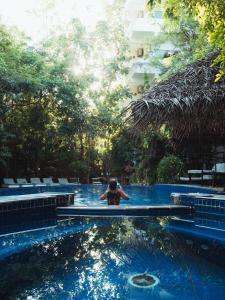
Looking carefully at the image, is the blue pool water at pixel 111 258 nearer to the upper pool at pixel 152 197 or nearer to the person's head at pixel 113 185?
the person's head at pixel 113 185

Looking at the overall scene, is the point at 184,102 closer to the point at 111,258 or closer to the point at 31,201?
the point at 31,201

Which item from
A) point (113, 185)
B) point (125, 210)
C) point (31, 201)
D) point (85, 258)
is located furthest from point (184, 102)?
point (85, 258)

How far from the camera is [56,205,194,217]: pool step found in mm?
7262

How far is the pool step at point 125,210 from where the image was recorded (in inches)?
286

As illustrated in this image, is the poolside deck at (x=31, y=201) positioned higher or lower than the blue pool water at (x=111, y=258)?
higher

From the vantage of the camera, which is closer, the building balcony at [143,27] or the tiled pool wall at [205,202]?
the tiled pool wall at [205,202]

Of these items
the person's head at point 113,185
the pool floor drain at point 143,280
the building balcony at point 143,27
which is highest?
the building balcony at point 143,27

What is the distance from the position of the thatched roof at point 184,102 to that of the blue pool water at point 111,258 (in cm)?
252

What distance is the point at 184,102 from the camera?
7.76 m

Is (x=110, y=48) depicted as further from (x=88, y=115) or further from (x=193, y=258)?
(x=193, y=258)

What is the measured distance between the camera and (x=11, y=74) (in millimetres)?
14508

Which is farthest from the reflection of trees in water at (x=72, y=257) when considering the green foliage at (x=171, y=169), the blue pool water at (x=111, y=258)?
the green foliage at (x=171, y=169)

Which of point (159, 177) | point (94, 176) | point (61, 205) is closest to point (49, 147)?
point (94, 176)

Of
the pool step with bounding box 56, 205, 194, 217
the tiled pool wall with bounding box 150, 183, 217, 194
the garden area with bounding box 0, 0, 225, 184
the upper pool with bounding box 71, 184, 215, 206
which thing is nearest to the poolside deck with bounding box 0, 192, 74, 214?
the pool step with bounding box 56, 205, 194, 217
